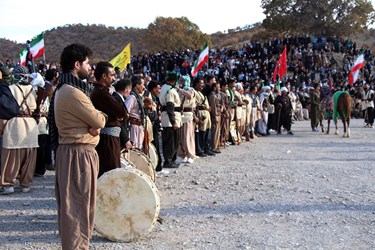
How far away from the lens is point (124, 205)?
5465 millimetres

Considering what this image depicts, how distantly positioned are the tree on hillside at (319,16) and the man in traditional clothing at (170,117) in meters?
43.1

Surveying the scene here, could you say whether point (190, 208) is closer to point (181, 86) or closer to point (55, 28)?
point (181, 86)

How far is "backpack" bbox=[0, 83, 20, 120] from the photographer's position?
7555 mm

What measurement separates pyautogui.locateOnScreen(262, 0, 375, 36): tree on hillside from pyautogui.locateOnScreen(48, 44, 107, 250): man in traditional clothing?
1921 inches

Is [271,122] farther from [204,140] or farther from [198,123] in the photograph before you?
[198,123]

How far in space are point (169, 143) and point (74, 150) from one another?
589cm

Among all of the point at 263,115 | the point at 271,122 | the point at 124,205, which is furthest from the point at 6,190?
the point at 271,122

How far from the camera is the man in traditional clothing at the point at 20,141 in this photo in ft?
25.9

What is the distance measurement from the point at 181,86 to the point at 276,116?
838 centimetres

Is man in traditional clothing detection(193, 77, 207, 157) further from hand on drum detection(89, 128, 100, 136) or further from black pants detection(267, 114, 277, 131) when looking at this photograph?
black pants detection(267, 114, 277, 131)

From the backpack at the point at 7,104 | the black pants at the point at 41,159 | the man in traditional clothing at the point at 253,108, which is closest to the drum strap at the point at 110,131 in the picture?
the backpack at the point at 7,104

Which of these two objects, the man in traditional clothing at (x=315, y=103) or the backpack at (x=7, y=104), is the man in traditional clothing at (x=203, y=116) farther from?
the man in traditional clothing at (x=315, y=103)

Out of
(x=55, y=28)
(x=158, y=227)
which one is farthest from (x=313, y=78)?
(x=55, y=28)

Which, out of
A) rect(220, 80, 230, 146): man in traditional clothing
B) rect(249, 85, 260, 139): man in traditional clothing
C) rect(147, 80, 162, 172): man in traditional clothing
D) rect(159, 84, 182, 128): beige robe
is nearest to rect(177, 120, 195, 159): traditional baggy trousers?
rect(159, 84, 182, 128): beige robe
